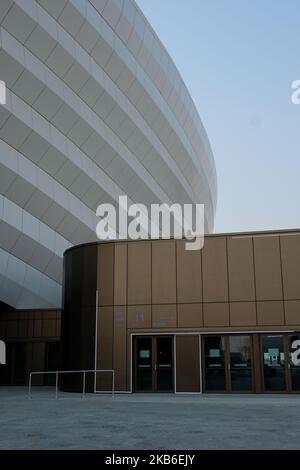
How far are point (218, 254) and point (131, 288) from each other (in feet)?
12.2

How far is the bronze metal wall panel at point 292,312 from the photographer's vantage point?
19.9 metres

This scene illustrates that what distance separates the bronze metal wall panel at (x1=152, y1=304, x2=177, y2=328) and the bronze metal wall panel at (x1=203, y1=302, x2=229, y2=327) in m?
1.21

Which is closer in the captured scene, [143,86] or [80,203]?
[80,203]

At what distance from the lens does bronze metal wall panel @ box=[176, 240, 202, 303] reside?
68.5 feet

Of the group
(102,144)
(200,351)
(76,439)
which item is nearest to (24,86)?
(102,144)

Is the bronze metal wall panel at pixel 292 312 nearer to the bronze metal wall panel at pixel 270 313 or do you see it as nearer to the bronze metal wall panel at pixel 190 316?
the bronze metal wall panel at pixel 270 313

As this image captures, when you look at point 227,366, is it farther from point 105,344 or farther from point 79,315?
point 79,315

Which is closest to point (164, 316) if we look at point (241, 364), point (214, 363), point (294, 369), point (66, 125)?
point (214, 363)

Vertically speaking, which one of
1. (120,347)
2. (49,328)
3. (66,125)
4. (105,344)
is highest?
(66,125)

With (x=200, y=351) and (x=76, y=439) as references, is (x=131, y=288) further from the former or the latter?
(x=76, y=439)

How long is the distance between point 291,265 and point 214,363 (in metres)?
4.74

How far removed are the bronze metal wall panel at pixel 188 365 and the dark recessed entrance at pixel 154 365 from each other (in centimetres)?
33

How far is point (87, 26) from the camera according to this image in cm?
3136

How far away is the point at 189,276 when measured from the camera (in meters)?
21.0
